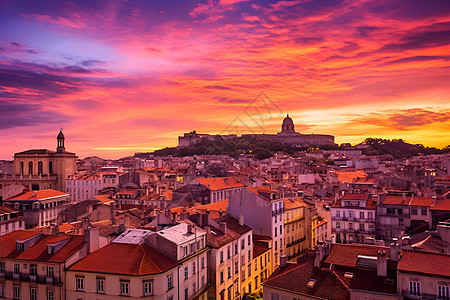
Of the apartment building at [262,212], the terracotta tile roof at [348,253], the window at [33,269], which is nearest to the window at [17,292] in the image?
the window at [33,269]

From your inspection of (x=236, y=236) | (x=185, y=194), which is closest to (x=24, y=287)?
(x=236, y=236)

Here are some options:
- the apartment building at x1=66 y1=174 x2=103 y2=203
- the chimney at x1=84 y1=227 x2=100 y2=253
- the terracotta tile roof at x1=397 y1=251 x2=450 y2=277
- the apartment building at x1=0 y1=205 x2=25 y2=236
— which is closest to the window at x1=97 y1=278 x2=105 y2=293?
the chimney at x1=84 y1=227 x2=100 y2=253

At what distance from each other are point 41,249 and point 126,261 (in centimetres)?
751

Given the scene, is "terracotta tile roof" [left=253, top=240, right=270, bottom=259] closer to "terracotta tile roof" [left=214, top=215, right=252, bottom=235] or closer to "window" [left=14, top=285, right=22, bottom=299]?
"terracotta tile roof" [left=214, top=215, right=252, bottom=235]

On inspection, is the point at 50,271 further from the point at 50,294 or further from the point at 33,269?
the point at 33,269

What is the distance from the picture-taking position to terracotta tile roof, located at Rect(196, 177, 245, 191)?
76375 millimetres

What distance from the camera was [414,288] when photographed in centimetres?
2262

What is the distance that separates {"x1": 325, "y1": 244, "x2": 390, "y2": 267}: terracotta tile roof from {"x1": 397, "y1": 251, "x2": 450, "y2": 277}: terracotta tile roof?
11.8ft

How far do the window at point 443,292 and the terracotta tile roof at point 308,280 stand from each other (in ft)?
15.9

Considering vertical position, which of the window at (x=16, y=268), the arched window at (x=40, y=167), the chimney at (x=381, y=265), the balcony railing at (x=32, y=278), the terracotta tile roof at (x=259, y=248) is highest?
the arched window at (x=40, y=167)

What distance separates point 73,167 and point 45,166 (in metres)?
6.60

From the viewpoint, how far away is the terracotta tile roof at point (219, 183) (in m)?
76.4

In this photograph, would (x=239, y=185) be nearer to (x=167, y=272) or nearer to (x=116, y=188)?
(x=116, y=188)

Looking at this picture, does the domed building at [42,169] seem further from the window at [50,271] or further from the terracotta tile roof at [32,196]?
the window at [50,271]
